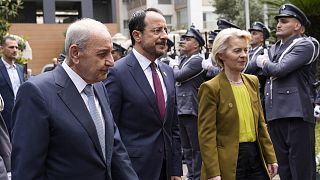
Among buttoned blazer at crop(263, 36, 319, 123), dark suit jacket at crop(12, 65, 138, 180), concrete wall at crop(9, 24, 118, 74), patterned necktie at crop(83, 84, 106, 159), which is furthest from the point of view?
concrete wall at crop(9, 24, 118, 74)

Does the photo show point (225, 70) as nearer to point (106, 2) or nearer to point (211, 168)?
point (211, 168)

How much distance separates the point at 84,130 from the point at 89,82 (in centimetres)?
30

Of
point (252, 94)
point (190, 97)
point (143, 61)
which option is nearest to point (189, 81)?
point (190, 97)

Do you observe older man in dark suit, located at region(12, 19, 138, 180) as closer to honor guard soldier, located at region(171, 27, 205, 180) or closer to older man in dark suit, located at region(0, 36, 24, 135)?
honor guard soldier, located at region(171, 27, 205, 180)

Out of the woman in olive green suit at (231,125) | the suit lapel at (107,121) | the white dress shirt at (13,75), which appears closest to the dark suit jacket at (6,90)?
the white dress shirt at (13,75)

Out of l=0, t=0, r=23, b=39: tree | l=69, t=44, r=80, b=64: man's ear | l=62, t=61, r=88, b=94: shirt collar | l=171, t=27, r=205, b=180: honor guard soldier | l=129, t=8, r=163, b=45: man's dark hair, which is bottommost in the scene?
l=171, t=27, r=205, b=180: honor guard soldier

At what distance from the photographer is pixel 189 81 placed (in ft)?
25.2

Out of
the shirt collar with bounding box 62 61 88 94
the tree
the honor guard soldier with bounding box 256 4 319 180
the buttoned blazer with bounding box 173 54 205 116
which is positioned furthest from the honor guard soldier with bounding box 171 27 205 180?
the shirt collar with bounding box 62 61 88 94

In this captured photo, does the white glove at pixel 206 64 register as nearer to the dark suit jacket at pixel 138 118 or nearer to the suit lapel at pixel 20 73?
the suit lapel at pixel 20 73

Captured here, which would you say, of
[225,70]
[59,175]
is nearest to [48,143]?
[59,175]

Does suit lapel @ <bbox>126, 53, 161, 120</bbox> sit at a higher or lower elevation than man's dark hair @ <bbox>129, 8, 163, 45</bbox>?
lower

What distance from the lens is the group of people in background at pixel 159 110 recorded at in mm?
2898

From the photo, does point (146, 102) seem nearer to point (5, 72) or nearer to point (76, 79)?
point (76, 79)

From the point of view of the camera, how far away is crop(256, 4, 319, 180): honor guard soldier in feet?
18.5
